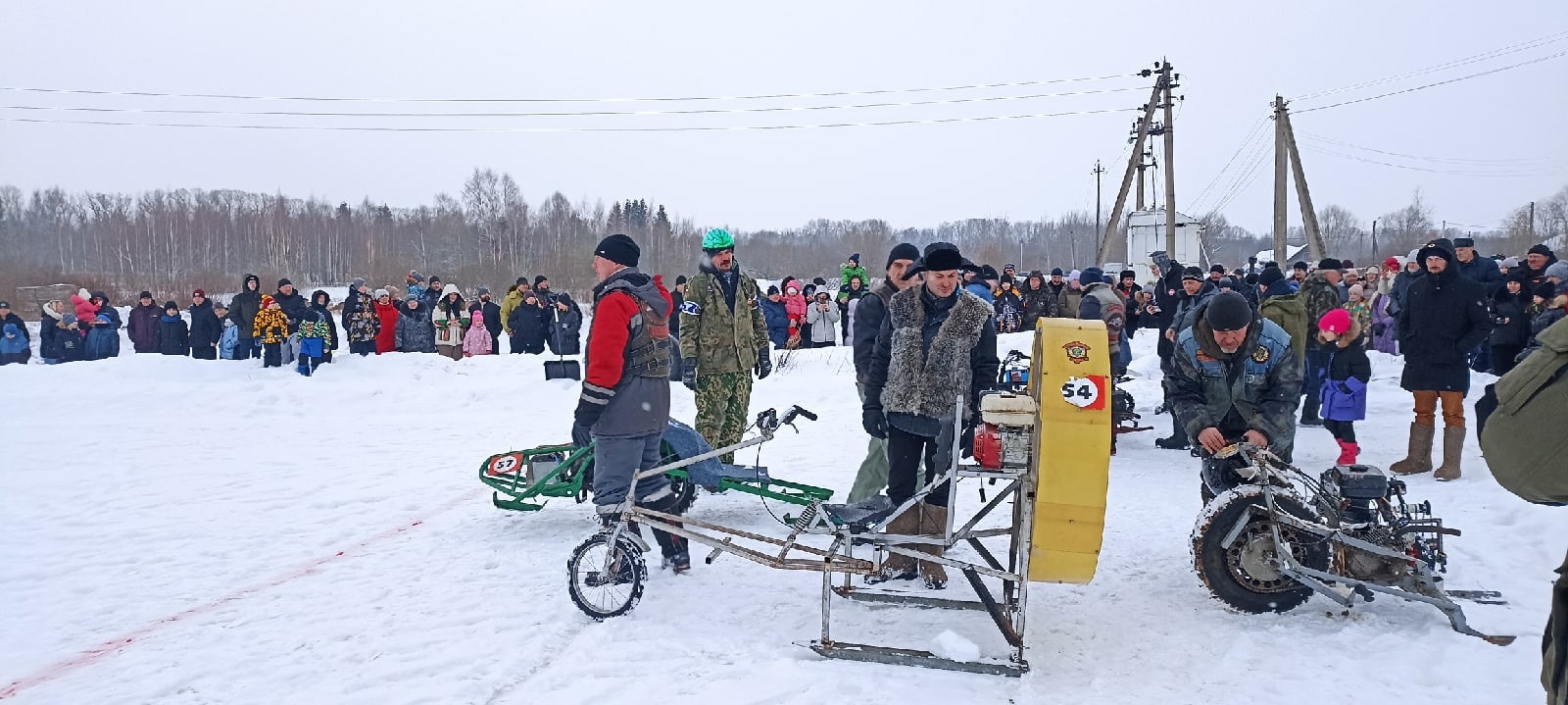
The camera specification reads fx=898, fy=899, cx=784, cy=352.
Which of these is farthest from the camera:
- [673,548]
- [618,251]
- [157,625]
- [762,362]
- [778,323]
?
[778,323]

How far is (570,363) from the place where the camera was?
42.7 feet

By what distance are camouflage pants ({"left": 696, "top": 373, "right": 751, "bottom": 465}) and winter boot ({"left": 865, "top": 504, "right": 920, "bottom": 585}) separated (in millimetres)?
2058

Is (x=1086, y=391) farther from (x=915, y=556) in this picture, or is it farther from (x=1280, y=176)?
(x=1280, y=176)

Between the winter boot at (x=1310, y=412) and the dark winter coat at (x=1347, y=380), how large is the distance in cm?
151

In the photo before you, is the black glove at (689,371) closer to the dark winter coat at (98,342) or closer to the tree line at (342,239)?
the dark winter coat at (98,342)

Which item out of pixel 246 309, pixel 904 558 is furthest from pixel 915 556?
pixel 246 309

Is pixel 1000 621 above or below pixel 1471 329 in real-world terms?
below

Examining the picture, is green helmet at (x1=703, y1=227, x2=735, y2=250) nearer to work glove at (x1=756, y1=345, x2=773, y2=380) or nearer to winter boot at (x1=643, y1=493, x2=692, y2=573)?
work glove at (x1=756, y1=345, x2=773, y2=380)

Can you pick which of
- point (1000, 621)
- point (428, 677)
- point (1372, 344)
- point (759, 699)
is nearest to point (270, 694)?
point (428, 677)

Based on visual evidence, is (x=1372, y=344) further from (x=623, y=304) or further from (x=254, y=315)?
(x=254, y=315)

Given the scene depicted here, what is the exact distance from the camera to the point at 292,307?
15203 millimetres

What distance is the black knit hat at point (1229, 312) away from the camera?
16.2 ft

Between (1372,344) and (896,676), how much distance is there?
1477 centimetres

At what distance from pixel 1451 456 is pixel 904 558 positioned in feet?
17.1
